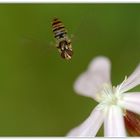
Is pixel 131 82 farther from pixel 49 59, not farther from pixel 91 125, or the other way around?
pixel 49 59

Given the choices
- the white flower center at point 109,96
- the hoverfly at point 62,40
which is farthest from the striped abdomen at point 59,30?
the white flower center at point 109,96

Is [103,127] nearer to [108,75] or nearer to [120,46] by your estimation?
[108,75]

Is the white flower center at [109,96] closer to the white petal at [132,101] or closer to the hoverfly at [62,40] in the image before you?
the white petal at [132,101]

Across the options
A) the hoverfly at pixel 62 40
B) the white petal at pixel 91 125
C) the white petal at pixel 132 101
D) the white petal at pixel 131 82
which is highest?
the hoverfly at pixel 62 40

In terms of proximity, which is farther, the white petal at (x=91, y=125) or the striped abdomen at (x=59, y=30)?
the striped abdomen at (x=59, y=30)

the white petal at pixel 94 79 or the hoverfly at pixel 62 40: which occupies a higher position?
the hoverfly at pixel 62 40

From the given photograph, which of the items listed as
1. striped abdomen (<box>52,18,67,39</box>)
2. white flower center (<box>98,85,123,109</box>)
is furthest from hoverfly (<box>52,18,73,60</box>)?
white flower center (<box>98,85,123,109</box>)

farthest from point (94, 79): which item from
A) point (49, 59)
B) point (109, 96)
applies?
point (49, 59)
